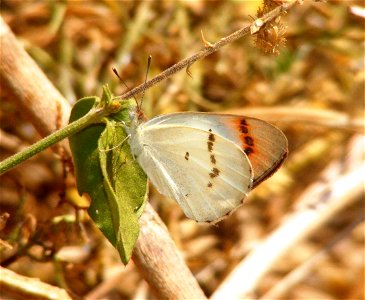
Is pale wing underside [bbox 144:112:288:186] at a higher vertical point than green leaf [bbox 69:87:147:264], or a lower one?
lower

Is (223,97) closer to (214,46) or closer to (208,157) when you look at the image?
(208,157)

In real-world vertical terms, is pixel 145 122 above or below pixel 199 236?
above

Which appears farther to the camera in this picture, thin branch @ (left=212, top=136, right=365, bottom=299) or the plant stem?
thin branch @ (left=212, top=136, right=365, bottom=299)

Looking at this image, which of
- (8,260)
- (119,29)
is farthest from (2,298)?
(119,29)

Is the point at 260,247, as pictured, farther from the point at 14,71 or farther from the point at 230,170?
the point at 14,71

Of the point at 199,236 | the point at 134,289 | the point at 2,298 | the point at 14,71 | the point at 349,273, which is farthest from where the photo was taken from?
the point at 349,273

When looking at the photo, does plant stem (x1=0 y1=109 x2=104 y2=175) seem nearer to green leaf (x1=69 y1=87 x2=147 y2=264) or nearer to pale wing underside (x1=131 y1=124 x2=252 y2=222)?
green leaf (x1=69 y1=87 x2=147 y2=264)

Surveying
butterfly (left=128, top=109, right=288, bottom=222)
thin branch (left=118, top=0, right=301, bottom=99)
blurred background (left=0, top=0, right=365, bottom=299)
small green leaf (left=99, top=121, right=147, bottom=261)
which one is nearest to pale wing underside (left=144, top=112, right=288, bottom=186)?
butterfly (left=128, top=109, right=288, bottom=222)
